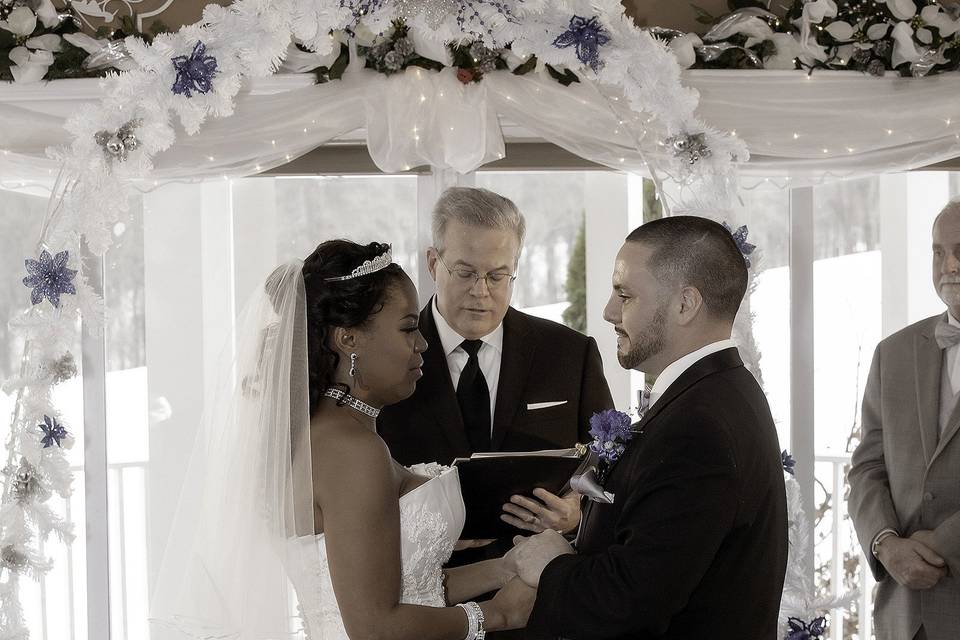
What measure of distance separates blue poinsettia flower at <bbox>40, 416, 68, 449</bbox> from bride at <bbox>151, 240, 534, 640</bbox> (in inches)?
22.7

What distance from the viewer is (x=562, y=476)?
301cm

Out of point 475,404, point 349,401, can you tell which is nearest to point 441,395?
point 475,404

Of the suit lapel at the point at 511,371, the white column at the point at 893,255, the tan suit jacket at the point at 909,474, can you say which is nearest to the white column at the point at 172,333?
the suit lapel at the point at 511,371

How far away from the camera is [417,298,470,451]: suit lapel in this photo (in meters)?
3.34

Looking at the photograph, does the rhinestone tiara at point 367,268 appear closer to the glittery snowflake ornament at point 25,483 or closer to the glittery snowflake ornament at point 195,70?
the glittery snowflake ornament at point 195,70

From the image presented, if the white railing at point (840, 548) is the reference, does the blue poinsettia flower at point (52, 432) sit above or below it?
above

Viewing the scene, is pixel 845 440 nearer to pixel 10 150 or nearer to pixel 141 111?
pixel 141 111

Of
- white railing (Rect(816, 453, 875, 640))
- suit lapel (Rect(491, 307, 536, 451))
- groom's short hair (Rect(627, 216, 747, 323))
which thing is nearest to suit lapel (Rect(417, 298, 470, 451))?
suit lapel (Rect(491, 307, 536, 451))

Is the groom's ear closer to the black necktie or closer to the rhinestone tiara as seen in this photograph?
the rhinestone tiara

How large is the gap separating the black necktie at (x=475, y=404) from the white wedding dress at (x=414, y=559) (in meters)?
0.68

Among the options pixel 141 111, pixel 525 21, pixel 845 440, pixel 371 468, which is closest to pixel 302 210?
pixel 141 111

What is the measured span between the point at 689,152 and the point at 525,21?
0.72 metres

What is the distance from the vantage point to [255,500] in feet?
8.35

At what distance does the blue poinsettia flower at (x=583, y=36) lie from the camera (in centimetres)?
302
